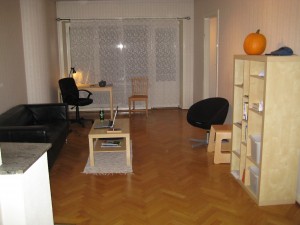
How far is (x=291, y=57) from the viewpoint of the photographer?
3.03 meters

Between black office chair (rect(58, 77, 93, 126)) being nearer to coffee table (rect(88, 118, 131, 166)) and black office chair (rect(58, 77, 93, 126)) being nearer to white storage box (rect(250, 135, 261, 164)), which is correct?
coffee table (rect(88, 118, 131, 166))

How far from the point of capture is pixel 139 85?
8.10 metres

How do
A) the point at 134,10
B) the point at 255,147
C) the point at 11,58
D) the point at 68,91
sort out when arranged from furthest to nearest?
1. the point at 134,10
2. the point at 68,91
3. the point at 11,58
4. the point at 255,147

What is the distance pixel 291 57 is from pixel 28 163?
248 cm

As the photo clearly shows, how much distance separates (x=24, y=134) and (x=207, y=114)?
2.94 metres

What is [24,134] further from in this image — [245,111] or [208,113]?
[208,113]

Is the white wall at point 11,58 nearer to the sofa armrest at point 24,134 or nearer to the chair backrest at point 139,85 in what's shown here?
the sofa armrest at point 24,134

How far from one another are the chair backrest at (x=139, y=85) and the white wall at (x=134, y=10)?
1153mm

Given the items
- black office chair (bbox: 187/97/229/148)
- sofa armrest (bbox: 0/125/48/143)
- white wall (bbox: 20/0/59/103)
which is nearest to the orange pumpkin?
black office chair (bbox: 187/97/229/148)

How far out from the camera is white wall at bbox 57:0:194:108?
25.5 ft

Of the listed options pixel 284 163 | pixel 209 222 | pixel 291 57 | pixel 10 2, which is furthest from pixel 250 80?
pixel 10 2

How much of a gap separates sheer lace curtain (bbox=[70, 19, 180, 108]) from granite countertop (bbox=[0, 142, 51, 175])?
5.84 meters

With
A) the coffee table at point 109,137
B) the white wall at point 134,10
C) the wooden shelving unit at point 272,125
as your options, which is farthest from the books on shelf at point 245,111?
the white wall at point 134,10

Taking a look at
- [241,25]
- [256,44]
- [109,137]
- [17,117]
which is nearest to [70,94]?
[17,117]
